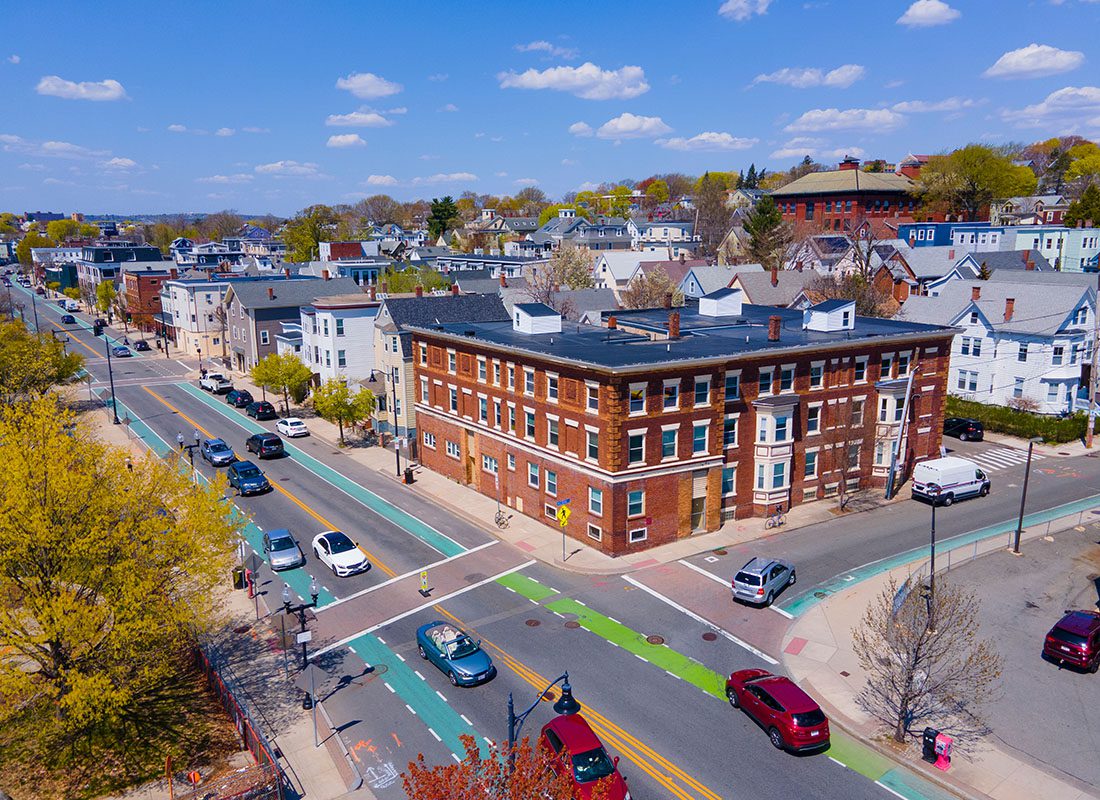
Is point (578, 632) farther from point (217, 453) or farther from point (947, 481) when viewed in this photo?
point (217, 453)

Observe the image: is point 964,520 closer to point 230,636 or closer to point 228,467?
point 230,636

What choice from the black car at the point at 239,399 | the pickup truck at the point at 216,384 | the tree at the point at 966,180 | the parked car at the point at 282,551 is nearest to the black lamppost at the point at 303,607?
the parked car at the point at 282,551

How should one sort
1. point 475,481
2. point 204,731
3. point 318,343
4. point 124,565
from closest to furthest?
point 124,565, point 204,731, point 475,481, point 318,343

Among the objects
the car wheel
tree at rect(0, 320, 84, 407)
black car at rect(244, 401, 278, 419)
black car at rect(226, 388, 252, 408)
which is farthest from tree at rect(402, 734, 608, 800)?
black car at rect(226, 388, 252, 408)

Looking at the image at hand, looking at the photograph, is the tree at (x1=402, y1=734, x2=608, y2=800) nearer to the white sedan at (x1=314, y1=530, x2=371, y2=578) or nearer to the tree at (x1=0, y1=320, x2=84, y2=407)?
the white sedan at (x1=314, y1=530, x2=371, y2=578)

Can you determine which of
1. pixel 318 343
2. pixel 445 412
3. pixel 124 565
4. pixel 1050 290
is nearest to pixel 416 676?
pixel 124 565

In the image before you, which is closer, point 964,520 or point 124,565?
point 124,565
